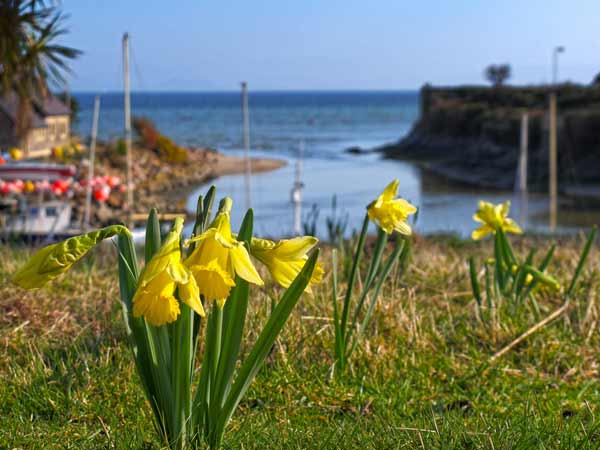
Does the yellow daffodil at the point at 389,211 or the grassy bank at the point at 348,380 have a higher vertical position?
the yellow daffodil at the point at 389,211

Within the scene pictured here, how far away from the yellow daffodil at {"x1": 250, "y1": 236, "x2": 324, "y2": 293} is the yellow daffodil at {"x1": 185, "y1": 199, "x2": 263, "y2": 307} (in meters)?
0.12

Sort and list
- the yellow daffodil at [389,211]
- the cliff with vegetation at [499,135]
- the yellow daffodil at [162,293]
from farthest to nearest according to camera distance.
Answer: the cliff with vegetation at [499,135] → the yellow daffodil at [389,211] → the yellow daffodil at [162,293]

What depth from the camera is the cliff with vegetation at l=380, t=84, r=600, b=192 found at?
117 feet

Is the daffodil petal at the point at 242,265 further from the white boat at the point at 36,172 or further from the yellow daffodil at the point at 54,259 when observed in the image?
the white boat at the point at 36,172

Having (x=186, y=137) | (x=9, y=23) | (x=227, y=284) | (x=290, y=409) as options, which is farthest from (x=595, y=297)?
(x=186, y=137)

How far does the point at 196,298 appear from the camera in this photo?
1.32 metres

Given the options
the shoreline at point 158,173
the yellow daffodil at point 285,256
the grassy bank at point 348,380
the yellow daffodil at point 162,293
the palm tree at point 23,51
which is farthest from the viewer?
the shoreline at point 158,173

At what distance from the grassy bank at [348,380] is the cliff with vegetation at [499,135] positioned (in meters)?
32.3

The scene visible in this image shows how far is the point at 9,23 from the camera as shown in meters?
11.0

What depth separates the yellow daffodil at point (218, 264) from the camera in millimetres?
1357

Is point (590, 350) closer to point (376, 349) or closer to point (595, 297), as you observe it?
point (595, 297)

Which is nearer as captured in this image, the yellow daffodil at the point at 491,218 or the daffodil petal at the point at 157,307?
the daffodil petal at the point at 157,307

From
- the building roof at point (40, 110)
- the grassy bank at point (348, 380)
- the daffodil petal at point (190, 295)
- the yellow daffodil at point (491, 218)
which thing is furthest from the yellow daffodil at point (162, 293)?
the building roof at point (40, 110)

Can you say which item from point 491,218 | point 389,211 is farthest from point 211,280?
point 491,218
